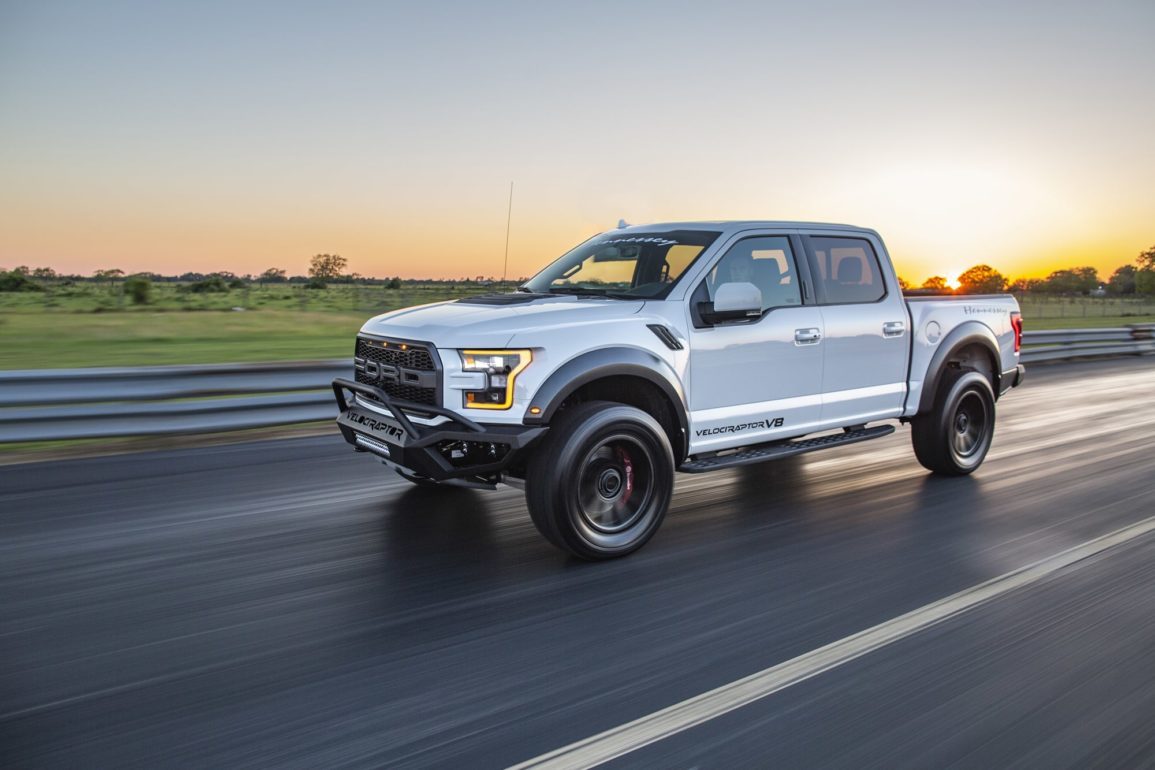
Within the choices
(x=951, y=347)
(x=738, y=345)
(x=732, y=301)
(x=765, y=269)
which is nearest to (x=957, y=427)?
(x=951, y=347)

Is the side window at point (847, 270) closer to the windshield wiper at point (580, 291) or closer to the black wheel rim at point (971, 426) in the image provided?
the black wheel rim at point (971, 426)

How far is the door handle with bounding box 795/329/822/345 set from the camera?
5.93 metres

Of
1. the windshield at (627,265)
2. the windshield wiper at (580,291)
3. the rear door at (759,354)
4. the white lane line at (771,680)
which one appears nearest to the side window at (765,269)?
the rear door at (759,354)

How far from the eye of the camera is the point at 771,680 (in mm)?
3566

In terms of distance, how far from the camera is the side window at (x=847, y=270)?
6.33 meters

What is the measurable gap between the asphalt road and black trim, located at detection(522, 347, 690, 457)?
2.85 feet

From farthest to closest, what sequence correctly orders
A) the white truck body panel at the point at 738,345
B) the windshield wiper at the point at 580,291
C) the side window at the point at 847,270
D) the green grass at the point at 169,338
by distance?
1. the green grass at the point at 169,338
2. the side window at the point at 847,270
3. the windshield wiper at the point at 580,291
4. the white truck body panel at the point at 738,345

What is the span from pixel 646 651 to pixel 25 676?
2.50m

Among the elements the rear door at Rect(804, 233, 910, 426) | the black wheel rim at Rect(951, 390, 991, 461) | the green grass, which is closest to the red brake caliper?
the rear door at Rect(804, 233, 910, 426)

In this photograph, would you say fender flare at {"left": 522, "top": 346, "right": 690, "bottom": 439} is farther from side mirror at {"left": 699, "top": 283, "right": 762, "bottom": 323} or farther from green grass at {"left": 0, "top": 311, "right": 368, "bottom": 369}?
green grass at {"left": 0, "top": 311, "right": 368, "bottom": 369}

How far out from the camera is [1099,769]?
2.94 metres

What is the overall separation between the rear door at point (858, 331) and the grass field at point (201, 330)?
2545mm

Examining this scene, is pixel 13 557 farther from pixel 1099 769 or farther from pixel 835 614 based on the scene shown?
pixel 1099 769

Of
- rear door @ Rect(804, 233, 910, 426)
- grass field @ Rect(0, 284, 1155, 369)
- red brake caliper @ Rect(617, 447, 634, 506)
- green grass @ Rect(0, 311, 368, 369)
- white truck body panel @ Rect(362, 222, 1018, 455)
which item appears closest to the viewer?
white truck body panel @ Rect(362, 222, 1018, 455)
